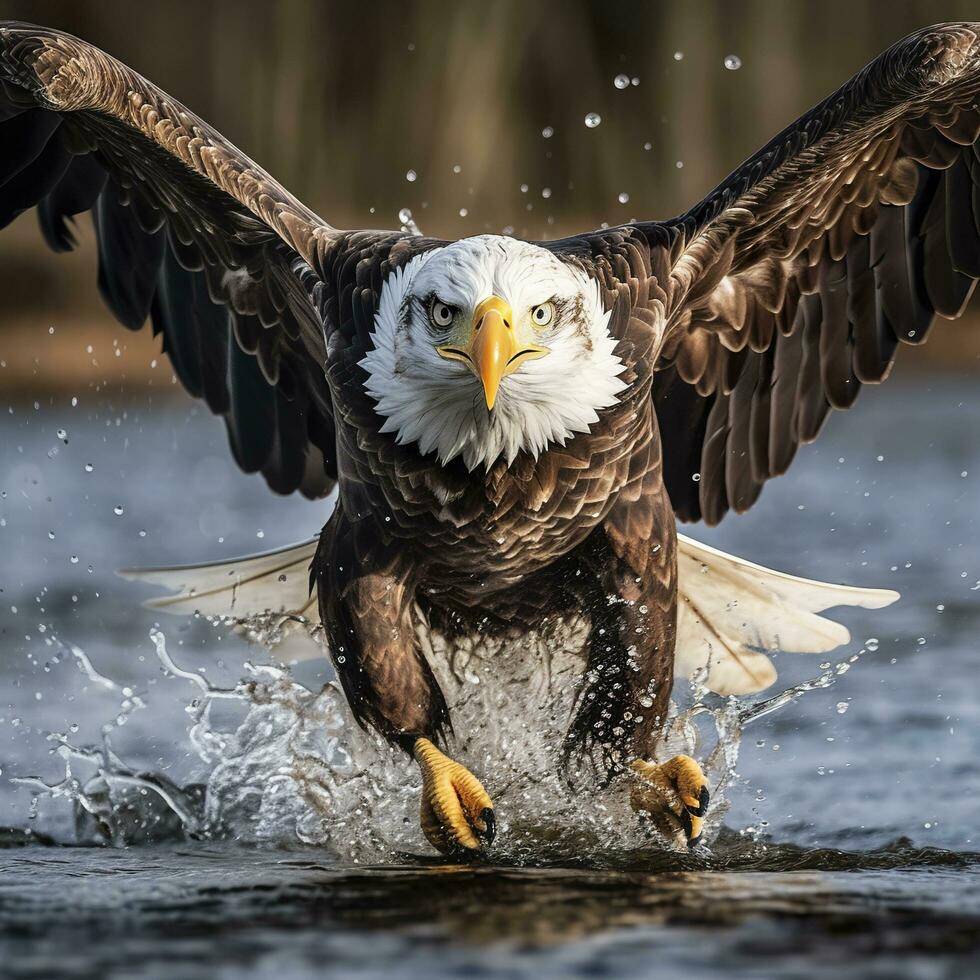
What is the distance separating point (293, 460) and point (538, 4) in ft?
27.1

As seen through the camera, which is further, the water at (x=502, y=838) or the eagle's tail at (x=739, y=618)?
the eagle's tail at (x=739, y=618)

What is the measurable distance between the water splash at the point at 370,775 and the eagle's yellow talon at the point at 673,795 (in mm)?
50

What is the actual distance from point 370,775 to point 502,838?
0.44 m

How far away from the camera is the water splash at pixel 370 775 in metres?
4.90

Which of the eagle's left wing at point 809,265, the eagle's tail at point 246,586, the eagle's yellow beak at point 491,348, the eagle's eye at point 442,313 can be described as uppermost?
the eagle's left wing at point 809,265

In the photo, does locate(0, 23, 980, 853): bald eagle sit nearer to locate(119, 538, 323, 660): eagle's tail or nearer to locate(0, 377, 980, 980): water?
locate(119, 538, 323, 660): eagle's tail

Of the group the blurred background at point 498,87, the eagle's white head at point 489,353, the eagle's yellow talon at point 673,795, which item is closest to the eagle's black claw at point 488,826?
the eagle's yellow talon at point 673,795

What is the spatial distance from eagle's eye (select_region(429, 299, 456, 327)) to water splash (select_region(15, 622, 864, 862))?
1.11 meters

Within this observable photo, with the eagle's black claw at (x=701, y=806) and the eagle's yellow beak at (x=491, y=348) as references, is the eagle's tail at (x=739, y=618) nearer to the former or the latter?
the eagle's black claw at (x=701, y=806)

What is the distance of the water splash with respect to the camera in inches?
193

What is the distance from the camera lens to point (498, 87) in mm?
13367

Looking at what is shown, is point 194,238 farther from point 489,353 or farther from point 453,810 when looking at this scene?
point 453,810

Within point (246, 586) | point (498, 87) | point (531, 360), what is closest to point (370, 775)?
point (246, 586)

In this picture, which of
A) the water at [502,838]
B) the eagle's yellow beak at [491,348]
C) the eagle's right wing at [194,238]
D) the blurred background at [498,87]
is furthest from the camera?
the blurred background at [498,87]
